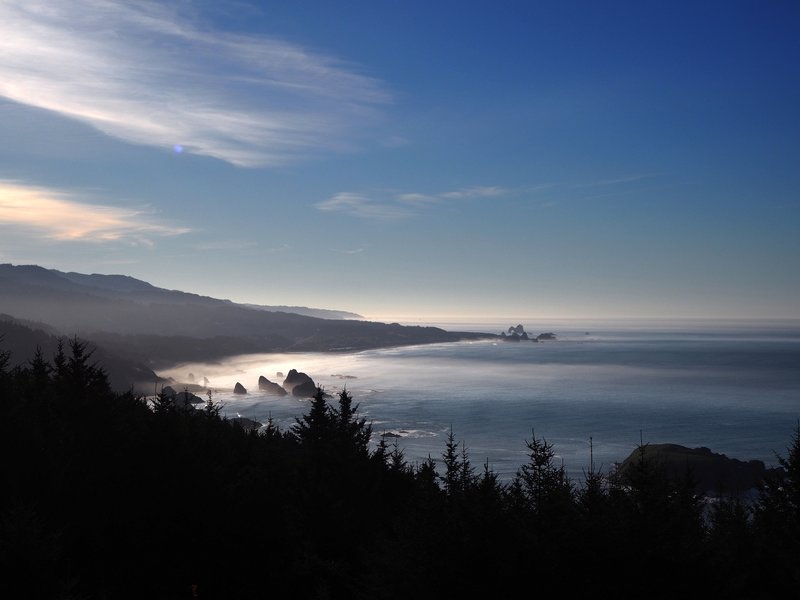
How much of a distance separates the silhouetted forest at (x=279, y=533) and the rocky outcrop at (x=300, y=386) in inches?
4221

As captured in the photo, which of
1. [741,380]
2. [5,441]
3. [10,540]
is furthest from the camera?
[741,380]

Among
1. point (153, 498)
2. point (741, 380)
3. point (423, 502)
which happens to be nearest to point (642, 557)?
point (423, 502)

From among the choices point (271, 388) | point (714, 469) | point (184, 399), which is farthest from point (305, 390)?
point (714, 469)

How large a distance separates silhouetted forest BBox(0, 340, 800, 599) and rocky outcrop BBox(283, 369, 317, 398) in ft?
352

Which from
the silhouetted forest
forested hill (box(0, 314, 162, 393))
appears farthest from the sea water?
the silhouetted forest

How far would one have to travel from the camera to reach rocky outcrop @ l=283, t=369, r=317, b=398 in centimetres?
12975

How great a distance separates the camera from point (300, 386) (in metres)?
132

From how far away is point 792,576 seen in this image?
20.0 metres

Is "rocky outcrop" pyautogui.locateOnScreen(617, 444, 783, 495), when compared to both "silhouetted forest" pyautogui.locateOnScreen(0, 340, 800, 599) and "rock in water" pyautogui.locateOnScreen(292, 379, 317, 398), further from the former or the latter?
"rock in water" pyautogui.locateOnScreen(292, 379, 317, 398)

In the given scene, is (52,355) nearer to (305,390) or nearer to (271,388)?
(271,388)

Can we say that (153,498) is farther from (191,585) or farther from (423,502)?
(423,502)

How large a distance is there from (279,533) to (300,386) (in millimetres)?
115255

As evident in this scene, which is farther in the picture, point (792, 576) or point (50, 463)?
point (792, 576)

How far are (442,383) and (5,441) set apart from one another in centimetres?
13829
